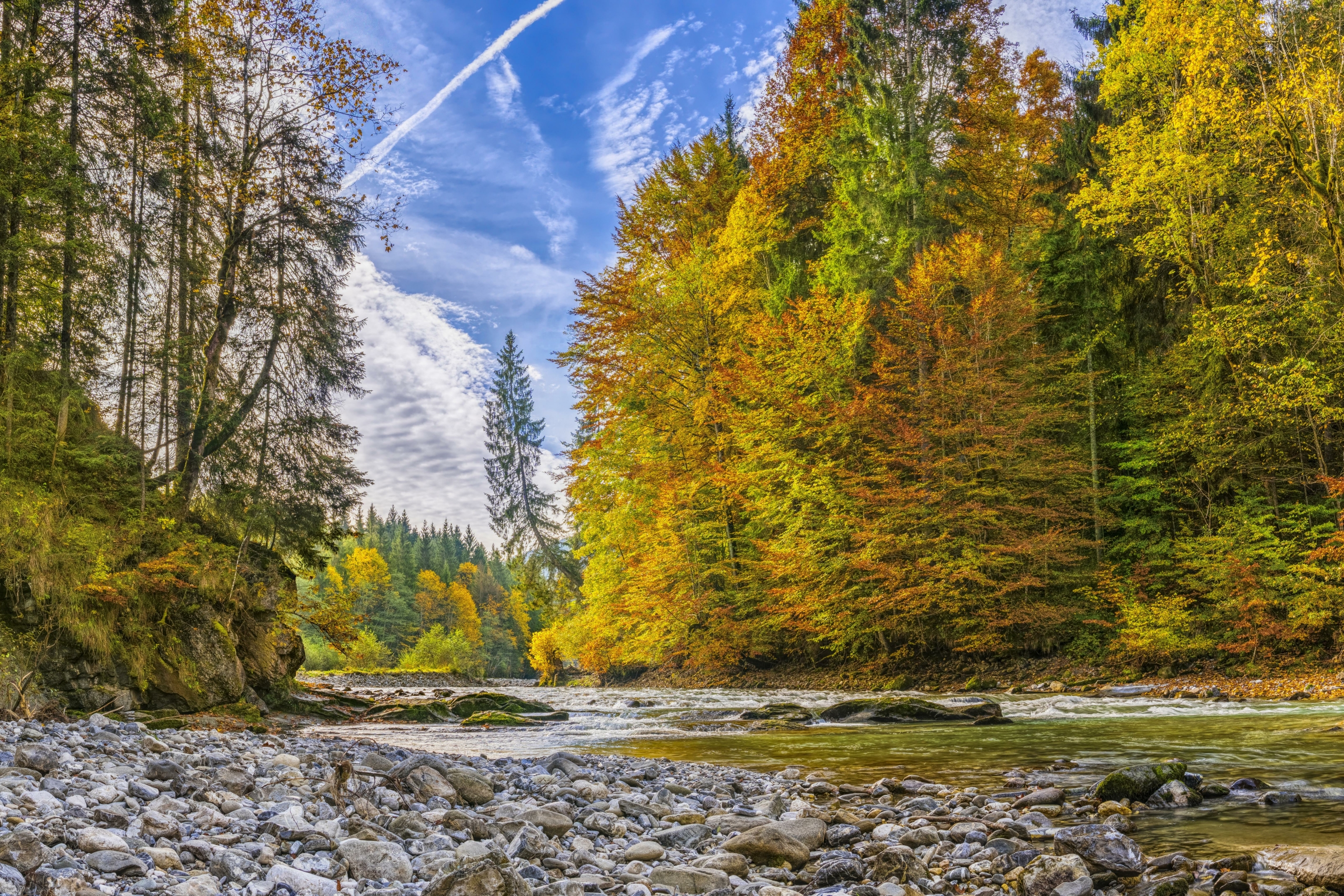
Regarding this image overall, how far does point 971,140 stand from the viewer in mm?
20938

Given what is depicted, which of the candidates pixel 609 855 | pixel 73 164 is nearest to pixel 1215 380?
pixel 609 855

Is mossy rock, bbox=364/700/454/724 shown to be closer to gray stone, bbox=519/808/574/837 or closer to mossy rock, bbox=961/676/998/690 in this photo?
gray stone, bbox=519/808/574/837

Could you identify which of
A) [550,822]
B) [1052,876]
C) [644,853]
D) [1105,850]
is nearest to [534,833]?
[550,822]

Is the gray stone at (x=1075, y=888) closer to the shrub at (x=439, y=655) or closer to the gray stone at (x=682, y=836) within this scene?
the gray stone at (x=682, y=836)

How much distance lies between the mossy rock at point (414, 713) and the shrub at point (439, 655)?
3286cm

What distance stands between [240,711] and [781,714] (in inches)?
320

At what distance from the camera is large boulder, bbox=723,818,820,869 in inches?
143

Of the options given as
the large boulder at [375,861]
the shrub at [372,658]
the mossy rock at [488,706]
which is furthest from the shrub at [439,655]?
the large boulder at [375,861]

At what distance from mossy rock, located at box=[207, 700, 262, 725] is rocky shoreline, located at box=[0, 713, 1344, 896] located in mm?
4617

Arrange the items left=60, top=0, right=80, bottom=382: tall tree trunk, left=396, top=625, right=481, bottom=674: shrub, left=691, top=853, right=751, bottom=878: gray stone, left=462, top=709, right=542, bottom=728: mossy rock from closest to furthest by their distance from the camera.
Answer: left=691, top=853, right=751, bottom=878: gray stone → left=60, top=0, right=80, bottom=382: tall tree trunk → left=462, top=709, right=542, bottom=728: mossy rock → left=396, top=625, right=481, bottom=674: shrub

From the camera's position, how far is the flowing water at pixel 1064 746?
13.7ft

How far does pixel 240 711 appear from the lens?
9969 mm

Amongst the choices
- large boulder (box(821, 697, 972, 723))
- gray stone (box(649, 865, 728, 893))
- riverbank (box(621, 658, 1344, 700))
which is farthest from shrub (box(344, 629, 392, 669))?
gray stone (box(649, 865, 728, 893))

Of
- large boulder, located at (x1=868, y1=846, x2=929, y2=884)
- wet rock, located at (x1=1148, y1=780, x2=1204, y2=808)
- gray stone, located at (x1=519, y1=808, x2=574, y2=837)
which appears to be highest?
gray stone, located at (x1=519, y1=808, x2=574, y2=837)
